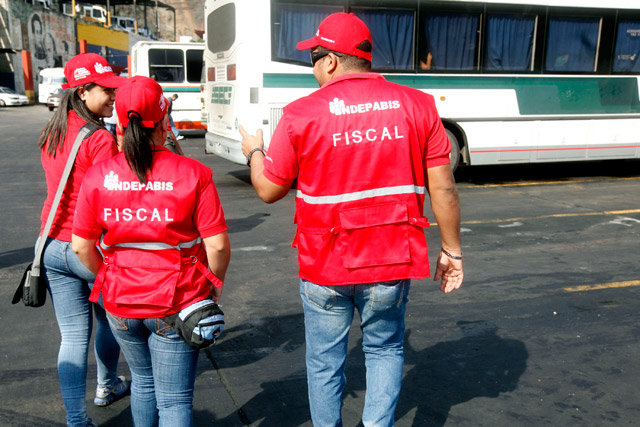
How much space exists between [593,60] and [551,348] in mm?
8617

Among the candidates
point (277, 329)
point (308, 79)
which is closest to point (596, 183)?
point (308, 79)

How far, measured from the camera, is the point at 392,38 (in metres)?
10.0

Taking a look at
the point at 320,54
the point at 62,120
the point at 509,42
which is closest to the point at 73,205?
the point at 62,120

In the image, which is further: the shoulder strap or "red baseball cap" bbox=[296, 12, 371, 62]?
the shoulder strap

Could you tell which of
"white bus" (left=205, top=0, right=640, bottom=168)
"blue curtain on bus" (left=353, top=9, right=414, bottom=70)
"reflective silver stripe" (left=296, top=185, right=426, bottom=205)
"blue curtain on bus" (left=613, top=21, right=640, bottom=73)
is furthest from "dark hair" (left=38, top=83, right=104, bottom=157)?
"blue curtain on bus" (left=613, top=21, right=640, bottom=73)

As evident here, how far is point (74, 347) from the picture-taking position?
287 centimetres

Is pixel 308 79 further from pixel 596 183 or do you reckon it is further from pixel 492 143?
pixel 596 183

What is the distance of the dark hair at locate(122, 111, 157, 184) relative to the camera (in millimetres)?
2205

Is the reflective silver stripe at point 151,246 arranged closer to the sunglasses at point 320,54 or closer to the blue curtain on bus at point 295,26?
the sunglasses at point 320,54

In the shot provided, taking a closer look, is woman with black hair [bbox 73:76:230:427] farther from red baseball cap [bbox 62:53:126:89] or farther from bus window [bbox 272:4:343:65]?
bus window [bbox 272:4:343:65]

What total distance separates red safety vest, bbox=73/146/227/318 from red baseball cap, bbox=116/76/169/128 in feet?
0.42

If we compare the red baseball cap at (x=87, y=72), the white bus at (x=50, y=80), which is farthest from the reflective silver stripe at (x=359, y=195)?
the white bus at (x=50, y=80)

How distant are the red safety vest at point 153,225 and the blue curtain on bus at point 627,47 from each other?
11.0 m

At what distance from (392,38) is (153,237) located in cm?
857
